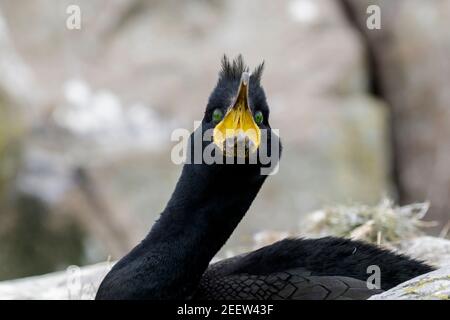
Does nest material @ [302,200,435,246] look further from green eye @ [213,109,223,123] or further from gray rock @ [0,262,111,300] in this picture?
green eye @ [213,109,223,123]

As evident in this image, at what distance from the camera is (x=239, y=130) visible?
9.74 feet

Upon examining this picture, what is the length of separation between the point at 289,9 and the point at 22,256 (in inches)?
171

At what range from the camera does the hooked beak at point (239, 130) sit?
2.96 m

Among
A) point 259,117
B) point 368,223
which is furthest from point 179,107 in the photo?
point 259,117

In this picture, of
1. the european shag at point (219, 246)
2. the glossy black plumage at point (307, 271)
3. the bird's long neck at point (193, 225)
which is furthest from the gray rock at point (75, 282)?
the bird's long neck at point (193, 225)

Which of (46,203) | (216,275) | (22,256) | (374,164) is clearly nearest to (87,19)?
(46,203)

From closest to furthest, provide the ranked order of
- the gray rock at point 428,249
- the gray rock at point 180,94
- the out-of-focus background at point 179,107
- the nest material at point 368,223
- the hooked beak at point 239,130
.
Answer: the hooked beak at point 239,130, the gray rock at point 428,249, the nest material at point 368,223, the out-of-focus background at point 179,107, the gray rock at point 180,94

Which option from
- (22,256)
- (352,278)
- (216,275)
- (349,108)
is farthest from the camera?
(349,108)

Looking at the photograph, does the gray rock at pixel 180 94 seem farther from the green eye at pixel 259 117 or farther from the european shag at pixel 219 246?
the green eye at pixel 259 117

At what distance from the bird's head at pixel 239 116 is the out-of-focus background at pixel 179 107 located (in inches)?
→ 251

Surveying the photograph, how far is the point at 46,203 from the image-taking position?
1006 centimetres

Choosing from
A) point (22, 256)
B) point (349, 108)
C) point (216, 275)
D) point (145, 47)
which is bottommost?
point (22, 256)

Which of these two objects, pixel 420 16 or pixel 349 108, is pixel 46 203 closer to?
pixel 349 108
